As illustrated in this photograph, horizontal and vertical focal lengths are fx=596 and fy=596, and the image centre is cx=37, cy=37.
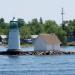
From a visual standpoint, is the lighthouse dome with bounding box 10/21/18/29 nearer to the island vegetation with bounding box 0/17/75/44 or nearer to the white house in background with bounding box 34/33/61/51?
the white house in background with bounding box 34/33/61/51

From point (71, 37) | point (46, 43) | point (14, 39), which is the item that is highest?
point (14, 39)

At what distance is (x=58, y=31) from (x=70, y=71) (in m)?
98.8

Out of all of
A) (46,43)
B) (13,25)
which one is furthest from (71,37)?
(13,25)

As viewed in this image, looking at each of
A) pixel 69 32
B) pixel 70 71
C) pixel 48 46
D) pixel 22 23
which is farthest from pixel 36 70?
pixel 22 23

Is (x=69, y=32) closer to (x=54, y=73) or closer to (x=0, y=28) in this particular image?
(x=0, y=28)

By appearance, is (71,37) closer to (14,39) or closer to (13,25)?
(13,25)

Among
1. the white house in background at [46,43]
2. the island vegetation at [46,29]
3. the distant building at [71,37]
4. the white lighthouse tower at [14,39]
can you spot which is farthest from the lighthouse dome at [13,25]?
the distant building at [71,37]

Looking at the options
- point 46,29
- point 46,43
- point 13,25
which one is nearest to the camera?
point 13,25

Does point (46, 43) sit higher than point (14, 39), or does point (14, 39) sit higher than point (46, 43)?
point (14, 39)

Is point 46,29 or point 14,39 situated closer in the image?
point 14,39

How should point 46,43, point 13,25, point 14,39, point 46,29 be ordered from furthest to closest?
point 46,29 → point 46,43 → point 13,25 → point 14,39

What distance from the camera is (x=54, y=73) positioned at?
5050cm

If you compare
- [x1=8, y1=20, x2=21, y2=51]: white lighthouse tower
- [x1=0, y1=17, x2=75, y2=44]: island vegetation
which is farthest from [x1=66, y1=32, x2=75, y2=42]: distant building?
[x1=8, y1=20, x2=21, y2=51]: white lighthouse tower

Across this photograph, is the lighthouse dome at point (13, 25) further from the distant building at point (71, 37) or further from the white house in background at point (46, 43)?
the distant building at point (71, 37)
